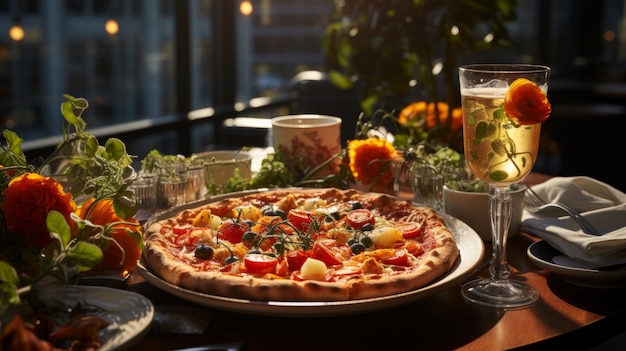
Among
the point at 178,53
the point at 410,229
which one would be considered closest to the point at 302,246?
the point at 410,229

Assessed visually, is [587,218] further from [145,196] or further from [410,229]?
[145,196]

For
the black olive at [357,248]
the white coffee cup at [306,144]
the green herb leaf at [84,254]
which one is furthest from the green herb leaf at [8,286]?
the white coffee cup at [306,144]

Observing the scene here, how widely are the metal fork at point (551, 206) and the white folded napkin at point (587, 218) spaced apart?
14mm

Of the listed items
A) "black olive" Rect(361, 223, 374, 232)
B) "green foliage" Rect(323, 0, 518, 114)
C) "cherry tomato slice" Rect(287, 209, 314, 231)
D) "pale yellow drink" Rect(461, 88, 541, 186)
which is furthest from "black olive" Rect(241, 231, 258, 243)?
"green foliage" Rect(323, 0, 518, 114)

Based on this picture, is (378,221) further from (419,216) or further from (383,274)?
(383,274)

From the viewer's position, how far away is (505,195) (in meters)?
1.57

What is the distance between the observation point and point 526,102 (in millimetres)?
1418

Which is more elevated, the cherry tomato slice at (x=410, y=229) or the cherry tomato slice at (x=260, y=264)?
the cherry tomato slice at (x=260, y=264)

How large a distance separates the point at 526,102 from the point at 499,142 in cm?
13

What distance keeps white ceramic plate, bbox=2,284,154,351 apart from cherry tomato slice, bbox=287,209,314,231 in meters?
0.59

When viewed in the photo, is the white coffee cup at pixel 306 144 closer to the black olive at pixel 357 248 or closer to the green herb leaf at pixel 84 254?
the black olive at pixel 357 248

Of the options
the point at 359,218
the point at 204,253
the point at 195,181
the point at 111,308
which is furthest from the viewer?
the point at 195,181

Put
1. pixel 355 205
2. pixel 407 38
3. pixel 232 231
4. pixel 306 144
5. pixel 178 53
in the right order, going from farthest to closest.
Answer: pixel 178 53 < pixel 407 38 < pixel 306 144 < pixel 355 205 < pixel 232 231

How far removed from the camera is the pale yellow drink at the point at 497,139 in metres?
1.51
